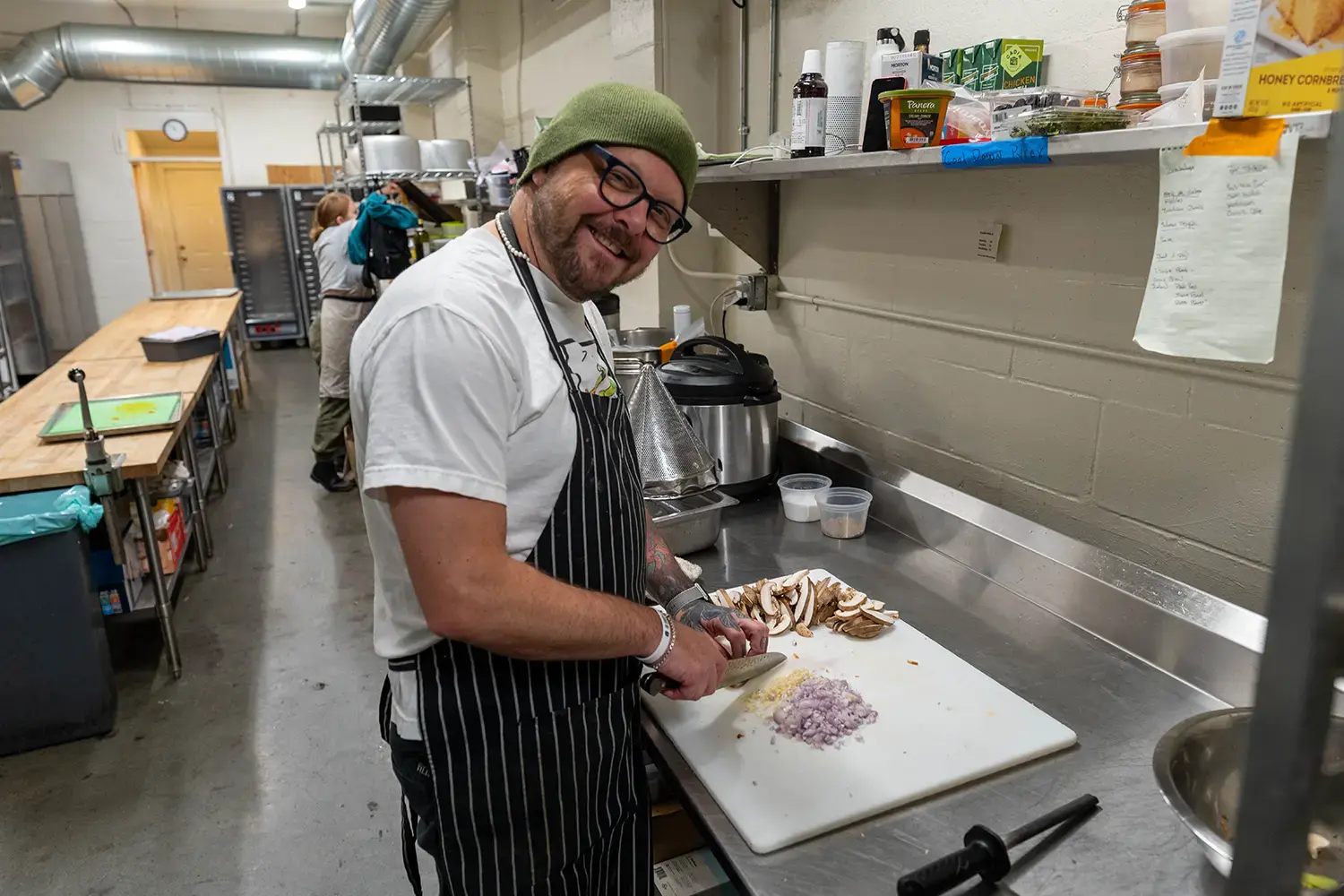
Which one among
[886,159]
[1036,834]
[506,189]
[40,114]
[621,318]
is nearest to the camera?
[1036,834]

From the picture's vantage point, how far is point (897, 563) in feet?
5.84

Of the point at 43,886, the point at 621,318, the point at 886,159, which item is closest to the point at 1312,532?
the point at 886,159

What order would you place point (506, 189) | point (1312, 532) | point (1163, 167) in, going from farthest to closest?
point (506, 189)
point (1163, 167)
point (1312, 532)

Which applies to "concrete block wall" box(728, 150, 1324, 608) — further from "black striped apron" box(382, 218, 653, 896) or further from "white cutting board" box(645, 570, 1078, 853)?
"black striped apron" box(382, 218, 653, 896)

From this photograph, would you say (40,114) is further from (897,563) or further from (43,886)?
(897,563)

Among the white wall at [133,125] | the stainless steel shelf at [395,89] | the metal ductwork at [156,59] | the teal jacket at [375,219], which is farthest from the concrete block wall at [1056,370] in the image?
the white wall at [133,125]

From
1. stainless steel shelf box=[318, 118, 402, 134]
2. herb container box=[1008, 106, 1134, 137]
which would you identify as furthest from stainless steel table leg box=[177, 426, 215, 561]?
herb container box=[1008, 106, 1134, 137]

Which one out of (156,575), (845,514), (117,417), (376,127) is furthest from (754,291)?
(376,127)

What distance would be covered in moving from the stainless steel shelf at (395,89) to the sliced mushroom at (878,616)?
5088mm

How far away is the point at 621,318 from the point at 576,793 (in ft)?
8.32

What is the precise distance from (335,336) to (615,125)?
4.42m

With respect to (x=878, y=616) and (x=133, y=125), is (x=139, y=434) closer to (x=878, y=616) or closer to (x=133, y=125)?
(x=878, y=616)

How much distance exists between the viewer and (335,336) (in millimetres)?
5000

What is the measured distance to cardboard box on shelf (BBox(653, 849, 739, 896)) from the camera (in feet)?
4.25
